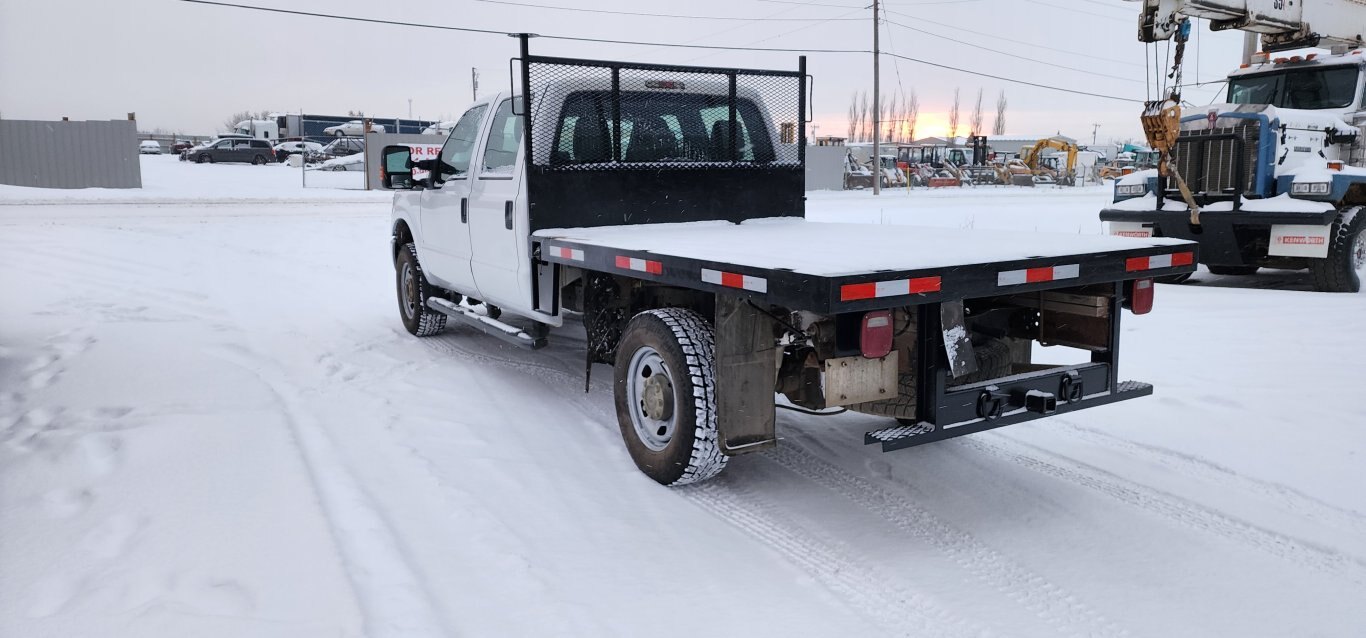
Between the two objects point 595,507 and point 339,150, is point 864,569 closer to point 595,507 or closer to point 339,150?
point 595,507

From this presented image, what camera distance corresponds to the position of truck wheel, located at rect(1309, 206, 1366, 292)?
10.2m

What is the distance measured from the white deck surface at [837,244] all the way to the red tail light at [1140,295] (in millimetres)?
195

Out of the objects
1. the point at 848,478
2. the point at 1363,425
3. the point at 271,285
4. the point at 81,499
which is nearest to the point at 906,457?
the point at 848,478

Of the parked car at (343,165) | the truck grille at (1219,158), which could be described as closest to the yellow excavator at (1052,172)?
the parked car at (343,165)

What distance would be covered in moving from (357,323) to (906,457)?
18.6 ft

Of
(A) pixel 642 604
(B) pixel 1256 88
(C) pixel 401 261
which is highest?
(B) pixel 1256 88

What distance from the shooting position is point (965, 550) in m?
3.88

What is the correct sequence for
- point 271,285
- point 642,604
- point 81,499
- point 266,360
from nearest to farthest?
point 642,604 → point 81,499 → point 266,360 → point 271,285

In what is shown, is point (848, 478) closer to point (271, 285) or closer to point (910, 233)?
point (910, 233)

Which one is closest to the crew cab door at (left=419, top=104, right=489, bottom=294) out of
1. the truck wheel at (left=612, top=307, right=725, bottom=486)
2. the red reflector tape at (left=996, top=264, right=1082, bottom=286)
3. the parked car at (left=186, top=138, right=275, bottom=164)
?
the truck wheel at (left=612, top=307, right=725, bottom=486)

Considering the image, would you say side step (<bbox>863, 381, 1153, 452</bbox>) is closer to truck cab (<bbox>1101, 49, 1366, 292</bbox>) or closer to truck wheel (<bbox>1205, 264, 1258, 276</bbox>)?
truck cab (<bbox>1101, 49, 1366, 292</bbox>)

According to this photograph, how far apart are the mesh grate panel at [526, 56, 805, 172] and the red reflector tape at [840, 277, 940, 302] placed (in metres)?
2.88

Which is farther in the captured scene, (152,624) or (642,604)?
(642,604)

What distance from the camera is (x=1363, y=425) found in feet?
17.7
